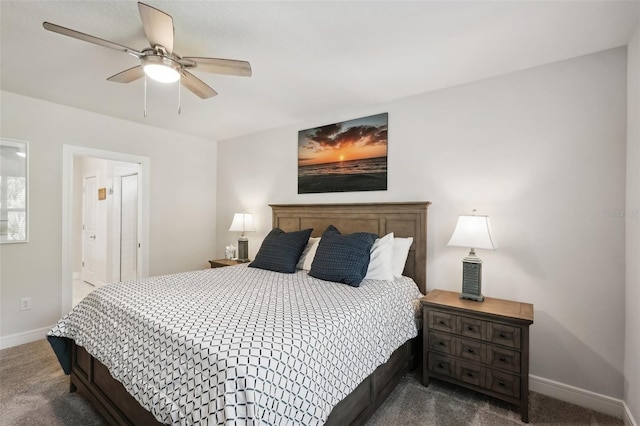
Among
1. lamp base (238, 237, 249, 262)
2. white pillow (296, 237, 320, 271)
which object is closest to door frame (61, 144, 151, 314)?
lamp base (238, 237, 249, 262)

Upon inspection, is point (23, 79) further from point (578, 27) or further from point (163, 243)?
point (578, 27)

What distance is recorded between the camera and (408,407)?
82.1 inches

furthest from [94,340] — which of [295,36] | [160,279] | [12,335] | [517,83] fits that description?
[517,83]

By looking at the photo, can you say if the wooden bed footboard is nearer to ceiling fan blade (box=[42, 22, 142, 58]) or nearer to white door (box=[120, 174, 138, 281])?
ceiling fan blade (box=[42, 22, 142, 58])

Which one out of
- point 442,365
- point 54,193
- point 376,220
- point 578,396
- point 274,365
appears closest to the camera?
point 274,365

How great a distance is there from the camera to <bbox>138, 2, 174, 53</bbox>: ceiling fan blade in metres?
1.45

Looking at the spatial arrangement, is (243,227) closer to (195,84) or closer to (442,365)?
(195,84)

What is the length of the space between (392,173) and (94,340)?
9.01 ft

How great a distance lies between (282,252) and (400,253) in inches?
44.5

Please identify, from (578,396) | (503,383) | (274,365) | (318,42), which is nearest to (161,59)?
(318,42)

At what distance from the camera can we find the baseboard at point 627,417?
1.82 m

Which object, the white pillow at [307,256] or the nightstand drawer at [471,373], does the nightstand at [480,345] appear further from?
the white pillow at [307,256]

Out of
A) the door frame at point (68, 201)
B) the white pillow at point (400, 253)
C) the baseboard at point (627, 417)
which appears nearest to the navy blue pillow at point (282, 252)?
the white pillow at point (400, 253)

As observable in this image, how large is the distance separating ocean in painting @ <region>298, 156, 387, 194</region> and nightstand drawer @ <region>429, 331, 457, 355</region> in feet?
4.79
